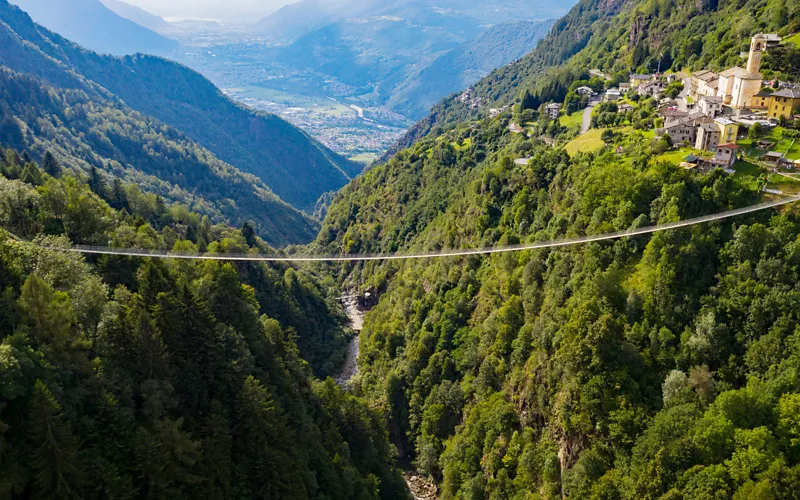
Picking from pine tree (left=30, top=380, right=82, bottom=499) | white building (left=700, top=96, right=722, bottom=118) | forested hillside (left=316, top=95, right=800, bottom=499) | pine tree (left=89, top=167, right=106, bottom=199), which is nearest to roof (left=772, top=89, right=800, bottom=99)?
white building (left=700, top=96, right=722, bottom=118)

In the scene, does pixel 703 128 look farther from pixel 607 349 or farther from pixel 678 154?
pixel 607 349

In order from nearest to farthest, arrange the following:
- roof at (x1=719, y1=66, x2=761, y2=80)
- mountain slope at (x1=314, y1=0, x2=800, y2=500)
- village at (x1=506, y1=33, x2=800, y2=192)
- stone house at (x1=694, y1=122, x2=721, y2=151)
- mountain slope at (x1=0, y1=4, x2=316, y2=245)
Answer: mountain slope at (x1=314, y1=0, x2=800, y2=500), village at (x1=506, y1=33, x2=800, y2=192), stone house at (x1=694, y1=122, x2=721, y2=151), roof at (x1=719, y1=66, x2=761, y2=80), mountain slope at (x1=0, y1=4, x2=316, y2=245)

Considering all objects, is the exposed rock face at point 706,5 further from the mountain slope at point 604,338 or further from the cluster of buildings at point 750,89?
the cluster of buildings at point 750,89

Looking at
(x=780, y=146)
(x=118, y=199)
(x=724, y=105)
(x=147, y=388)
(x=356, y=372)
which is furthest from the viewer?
(x=356, y=372)

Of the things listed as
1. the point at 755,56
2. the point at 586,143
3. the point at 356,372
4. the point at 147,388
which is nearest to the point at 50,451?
the point at 147,388

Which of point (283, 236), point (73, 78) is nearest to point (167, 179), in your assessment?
point (283, 236)

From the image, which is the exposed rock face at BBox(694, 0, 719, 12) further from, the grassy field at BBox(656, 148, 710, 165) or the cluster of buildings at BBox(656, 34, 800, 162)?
the grassy field at BBox(656, 148, 710, 165)

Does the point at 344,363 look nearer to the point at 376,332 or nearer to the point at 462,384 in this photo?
the point at 376,332
